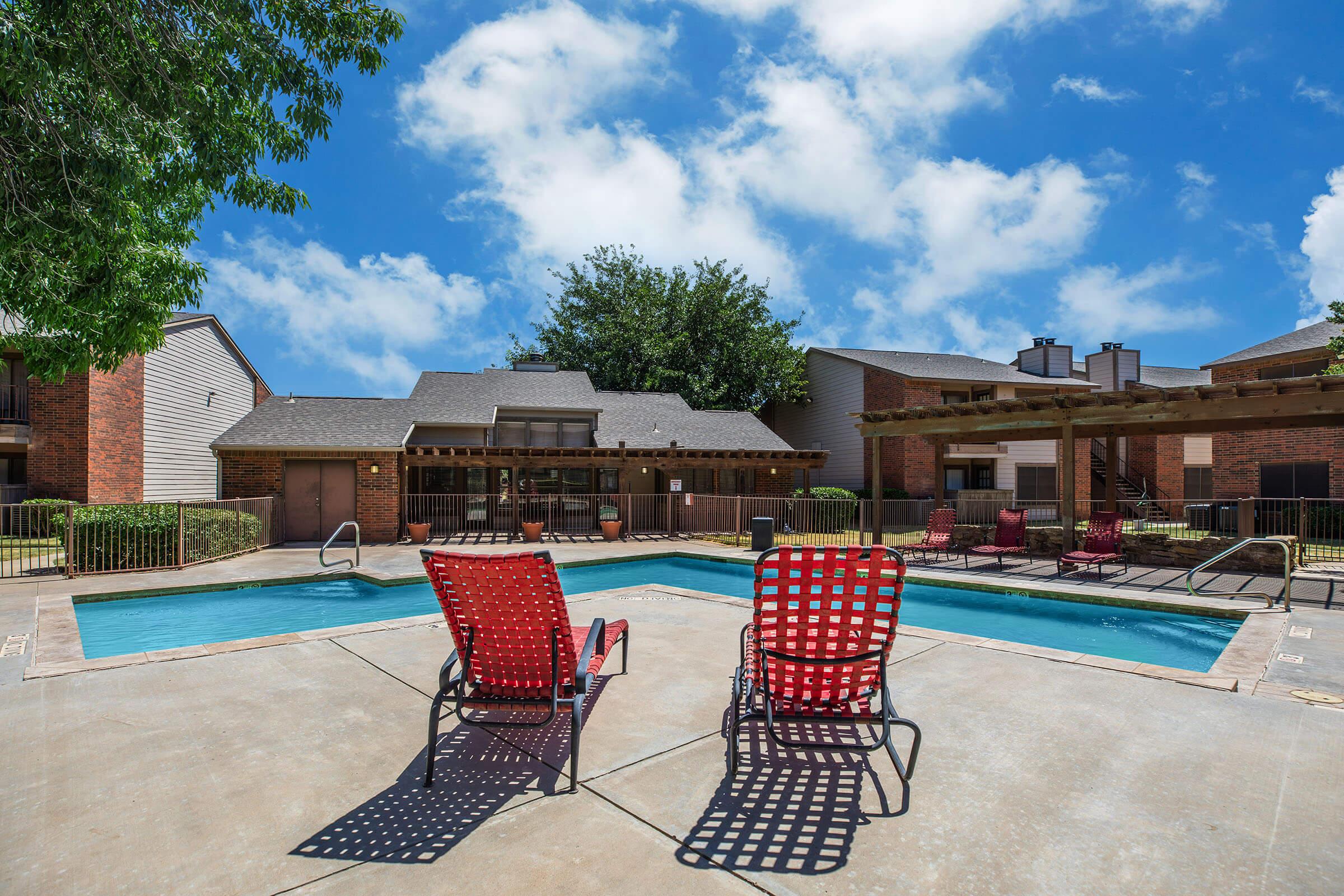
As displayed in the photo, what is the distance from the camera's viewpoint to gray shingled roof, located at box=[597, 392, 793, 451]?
2208 cm

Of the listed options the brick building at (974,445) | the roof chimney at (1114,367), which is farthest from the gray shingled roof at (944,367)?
the roof chimney at (1114,367)

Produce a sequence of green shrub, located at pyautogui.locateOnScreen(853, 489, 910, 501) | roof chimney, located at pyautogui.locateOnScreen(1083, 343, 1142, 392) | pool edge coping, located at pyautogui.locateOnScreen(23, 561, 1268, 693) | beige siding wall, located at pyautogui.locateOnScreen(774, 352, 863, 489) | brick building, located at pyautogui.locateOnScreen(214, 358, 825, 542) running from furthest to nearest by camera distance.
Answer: roof chimney, located at pyautogui.locateOnScreen(1083, 343, 1142, 392) < beige siding wall, located at pyautogui.locateOnScreen(774, 352, 863, 489) < green shrub, located at pyautogui.locateOnScreen(853, 489, 910, 501) < brick building, located at pyautogui.locateOnScreen(214, 358, 825, 542) < pool edge coping, located at pyautogui.locateOnScreen(23, 561, 1268, 693)

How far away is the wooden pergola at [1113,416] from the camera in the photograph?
1061cm

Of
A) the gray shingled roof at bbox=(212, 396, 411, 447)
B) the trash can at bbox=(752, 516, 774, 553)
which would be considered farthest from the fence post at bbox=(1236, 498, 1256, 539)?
the gray shingled roof at bbox=(212, 396, 411, 447)

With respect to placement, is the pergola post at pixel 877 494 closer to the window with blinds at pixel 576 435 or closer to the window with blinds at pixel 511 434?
the window with blinds at pixel 576 435

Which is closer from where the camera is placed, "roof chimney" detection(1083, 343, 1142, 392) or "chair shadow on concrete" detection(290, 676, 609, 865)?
"chair shadow on concrete" detection(290, 676, 609, 865)

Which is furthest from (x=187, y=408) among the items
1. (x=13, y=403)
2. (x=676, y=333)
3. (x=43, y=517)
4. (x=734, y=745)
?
(x=734, y=745)

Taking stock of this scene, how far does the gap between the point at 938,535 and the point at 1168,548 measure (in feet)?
13.2

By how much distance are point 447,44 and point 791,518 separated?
14.7 meters

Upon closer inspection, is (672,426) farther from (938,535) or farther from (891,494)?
(938,535)

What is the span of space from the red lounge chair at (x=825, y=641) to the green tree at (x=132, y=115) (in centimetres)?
654

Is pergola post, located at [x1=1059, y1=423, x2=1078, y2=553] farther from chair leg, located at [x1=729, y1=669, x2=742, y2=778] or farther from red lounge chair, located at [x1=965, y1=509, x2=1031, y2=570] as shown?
chair leg, located at [x1=729, y1=669, x2=742, y2=778]

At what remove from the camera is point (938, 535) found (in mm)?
13883

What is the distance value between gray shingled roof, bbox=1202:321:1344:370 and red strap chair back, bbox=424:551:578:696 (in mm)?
25961
